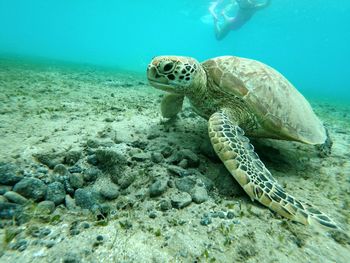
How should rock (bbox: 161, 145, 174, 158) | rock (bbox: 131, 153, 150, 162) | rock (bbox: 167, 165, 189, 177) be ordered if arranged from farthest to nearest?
rock (bbox: 161, 145, 174, 158), rock (bbox: 131, 153, 150, 162), rock (bbox: 167, 165, 189, 177)

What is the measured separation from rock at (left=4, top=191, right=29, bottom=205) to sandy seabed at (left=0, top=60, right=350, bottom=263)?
0.10m

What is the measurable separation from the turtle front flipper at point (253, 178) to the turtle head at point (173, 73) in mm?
766

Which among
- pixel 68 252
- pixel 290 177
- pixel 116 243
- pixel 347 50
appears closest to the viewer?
pixel 68 252

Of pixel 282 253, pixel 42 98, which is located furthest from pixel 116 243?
pixel 42 98

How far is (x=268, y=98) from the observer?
A: 312 centimetres

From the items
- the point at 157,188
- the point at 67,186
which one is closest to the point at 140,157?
the point at 157,188

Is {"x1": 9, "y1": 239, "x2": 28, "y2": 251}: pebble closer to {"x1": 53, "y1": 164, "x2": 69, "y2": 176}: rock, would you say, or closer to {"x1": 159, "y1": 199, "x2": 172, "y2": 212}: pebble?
{"x1": 53, "y1": 164, "x2": 69, "y2": 176}: rock

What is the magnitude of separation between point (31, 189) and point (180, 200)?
1.28 m

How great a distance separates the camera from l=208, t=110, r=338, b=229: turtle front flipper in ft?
6.63

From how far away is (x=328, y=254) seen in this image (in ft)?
5.53

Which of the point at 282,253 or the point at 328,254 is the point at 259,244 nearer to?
the point at 282,253

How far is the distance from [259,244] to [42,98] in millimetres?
5506

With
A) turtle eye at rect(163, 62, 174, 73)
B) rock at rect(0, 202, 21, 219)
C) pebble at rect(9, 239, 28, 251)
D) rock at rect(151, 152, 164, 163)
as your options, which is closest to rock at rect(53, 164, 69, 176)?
rock at rect(0, 202, 21, 219)

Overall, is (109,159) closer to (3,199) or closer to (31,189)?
(31,189)
